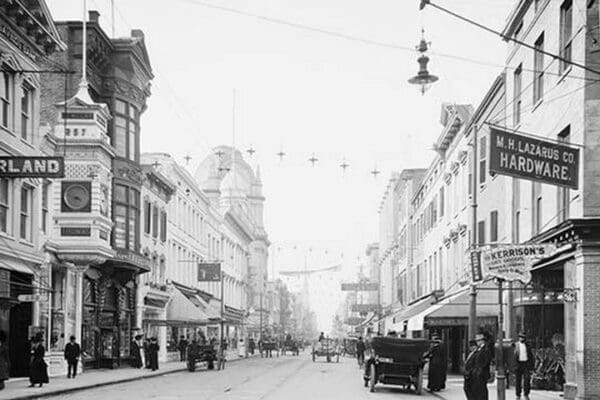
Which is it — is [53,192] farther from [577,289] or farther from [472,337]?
[577,289]

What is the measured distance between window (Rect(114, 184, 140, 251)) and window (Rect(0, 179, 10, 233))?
15054 millimetres

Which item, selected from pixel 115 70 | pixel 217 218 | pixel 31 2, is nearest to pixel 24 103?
pixel 31 2

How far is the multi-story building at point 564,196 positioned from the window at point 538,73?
0.03 metres

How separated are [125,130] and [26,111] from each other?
14195mm

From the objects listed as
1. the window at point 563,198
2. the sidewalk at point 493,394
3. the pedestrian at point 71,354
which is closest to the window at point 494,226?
the sidewalk at point 493,394

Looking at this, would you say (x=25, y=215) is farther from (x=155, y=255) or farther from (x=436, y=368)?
(x=155, y=255)

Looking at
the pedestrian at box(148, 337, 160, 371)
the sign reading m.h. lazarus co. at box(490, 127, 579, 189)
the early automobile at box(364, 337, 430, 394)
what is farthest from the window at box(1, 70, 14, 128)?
the pedestrian at box(148, 337, 160, 371)

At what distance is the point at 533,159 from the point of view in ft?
71.3

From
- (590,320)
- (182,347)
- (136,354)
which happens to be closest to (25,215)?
(136,354)

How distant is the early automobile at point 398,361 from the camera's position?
28.0m

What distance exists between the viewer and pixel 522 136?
21.7 meters

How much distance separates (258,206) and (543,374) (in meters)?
120

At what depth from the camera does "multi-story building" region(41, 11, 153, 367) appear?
124 feet

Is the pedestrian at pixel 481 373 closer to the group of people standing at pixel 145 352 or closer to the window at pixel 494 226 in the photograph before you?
the window at pixel 494 226
